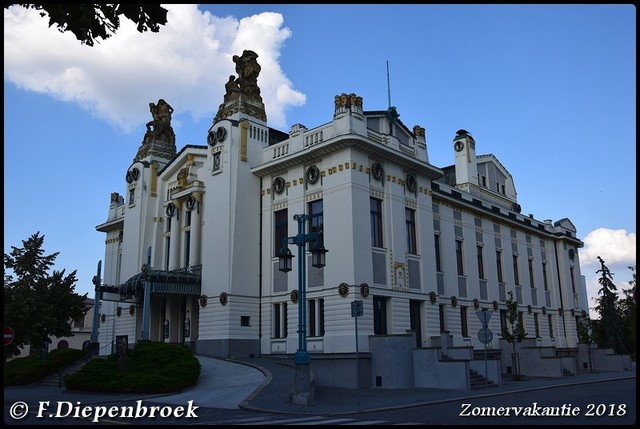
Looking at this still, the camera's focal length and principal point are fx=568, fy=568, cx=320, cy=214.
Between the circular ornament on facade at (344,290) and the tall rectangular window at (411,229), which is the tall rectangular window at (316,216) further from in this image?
the tall rectangular window at (411,229)

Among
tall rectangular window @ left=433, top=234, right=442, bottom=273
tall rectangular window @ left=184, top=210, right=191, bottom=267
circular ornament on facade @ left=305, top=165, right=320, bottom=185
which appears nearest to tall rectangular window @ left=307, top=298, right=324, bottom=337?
circular ornament on facade @ left=305, top=165, right=320, bottom=185

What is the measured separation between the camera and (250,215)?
1304 inches

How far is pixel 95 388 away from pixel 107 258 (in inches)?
1011

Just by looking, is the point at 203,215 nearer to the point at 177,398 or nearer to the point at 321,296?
the point at 321,296

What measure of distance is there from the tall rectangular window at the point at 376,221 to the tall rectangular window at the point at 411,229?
7.32ft

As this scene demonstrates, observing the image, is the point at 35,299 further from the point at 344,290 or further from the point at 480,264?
the point at 480,264

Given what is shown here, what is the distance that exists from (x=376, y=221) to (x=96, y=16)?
72.9 ft

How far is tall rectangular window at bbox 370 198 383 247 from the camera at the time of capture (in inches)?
1172

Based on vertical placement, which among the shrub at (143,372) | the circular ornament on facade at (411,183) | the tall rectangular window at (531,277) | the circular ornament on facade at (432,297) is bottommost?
the shrub at (143,372)

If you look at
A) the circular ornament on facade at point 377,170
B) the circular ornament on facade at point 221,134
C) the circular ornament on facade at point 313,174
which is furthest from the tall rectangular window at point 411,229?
the circular ornament on facade at point 221,134

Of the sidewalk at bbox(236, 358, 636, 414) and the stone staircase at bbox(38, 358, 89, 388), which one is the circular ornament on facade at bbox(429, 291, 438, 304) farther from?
the stone staircase at bbox(38, 358, 89, 388)

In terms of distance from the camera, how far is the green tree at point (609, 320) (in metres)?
48.3

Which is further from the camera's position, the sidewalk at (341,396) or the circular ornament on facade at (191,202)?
the circular ornament on facade at (191,202)

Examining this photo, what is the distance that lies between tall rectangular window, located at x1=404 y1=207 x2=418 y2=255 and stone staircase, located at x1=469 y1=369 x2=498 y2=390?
8.32 meters
